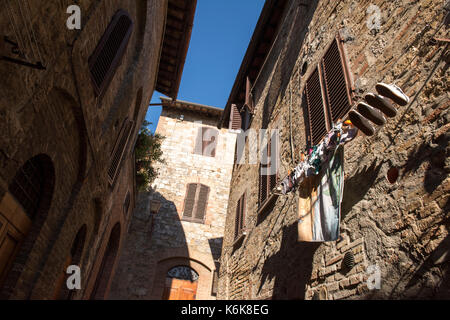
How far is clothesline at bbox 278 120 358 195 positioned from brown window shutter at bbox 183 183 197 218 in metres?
9.57

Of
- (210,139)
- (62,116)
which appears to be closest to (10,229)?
(62,116)

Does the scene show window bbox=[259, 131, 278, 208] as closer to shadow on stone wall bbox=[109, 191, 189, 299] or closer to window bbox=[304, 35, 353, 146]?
window bbox=[304, 35, 353, 146]

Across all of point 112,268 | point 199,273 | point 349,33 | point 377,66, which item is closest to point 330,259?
point 377,66

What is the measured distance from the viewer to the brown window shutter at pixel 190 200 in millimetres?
13688

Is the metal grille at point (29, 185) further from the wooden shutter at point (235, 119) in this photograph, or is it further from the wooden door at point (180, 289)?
the wooden door at point (180, 289)

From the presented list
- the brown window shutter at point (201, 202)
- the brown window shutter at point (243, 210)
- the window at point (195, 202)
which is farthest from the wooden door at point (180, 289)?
the brown window shutter at point (243, 210)

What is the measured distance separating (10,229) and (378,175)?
176 inches

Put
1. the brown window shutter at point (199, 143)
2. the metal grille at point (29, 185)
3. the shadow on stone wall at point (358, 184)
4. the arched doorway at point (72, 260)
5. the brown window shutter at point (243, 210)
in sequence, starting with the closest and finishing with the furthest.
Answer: the shadow on stone wall at point (358, 184) < the metal grille at point (29, 185) < the arched doorway at point (72, 260) < the brown window shutter at point (243, 210) < the brown window shutter at point (199, 143)

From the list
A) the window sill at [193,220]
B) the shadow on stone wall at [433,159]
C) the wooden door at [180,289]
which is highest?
the window sill at [193,220]

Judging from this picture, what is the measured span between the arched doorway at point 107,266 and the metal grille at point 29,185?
5.82 metres

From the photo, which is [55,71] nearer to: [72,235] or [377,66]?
[72,235]

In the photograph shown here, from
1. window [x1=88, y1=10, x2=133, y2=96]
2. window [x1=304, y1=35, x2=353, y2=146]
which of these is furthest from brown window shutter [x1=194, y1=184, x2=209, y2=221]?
window [x1=304, y1=35, x2=353, y2=146]

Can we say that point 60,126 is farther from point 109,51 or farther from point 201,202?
point 201,202

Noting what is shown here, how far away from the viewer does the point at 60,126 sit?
14.0 feet
